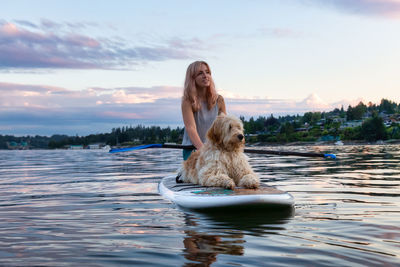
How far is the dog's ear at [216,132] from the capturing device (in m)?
7.73

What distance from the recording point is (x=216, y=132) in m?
7.77

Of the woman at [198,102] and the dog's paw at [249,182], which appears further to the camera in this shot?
the woman at [198,102]

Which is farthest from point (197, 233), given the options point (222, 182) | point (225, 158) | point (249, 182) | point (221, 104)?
point (221, 104)

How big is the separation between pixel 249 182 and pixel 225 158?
0.70 m

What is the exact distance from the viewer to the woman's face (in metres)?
9.39

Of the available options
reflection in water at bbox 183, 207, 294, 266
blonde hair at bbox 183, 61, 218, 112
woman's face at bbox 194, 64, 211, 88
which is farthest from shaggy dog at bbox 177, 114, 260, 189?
woman's face at bbox 194, 64, 211, 88

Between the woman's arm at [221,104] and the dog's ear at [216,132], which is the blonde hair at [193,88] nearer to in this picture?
the woman's arm at [221,104]

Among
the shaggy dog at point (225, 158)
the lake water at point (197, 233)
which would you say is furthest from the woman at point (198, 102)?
the lake water at point (197, 233)

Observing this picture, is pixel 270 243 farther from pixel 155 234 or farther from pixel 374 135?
pixel 374 135

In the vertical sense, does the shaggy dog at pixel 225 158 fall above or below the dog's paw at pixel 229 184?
above

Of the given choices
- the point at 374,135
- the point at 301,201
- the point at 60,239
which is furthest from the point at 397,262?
the point at 374,135

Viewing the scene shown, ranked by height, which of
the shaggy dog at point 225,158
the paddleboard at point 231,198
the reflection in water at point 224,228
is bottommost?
the reflection in water at point 224,228

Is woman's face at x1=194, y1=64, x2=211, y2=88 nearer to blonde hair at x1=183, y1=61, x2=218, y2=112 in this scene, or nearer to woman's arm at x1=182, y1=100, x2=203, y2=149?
blonde hair at x1=183, y1=61, x2=218, y2=112

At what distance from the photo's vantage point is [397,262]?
3928 millimetres
